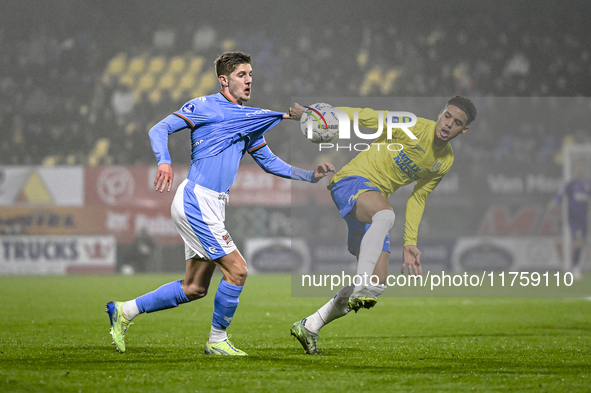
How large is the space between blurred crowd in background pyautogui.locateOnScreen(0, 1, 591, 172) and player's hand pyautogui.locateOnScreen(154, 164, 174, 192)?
552 inches

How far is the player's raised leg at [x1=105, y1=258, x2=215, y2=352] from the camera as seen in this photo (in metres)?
4.65

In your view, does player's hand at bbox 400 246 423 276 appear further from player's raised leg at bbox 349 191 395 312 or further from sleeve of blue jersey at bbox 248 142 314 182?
sleeve of blue jersey at bbox 248 142 314 182

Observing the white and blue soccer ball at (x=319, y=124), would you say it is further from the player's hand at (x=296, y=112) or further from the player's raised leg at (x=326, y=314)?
the player's raised leg at (x=326, y=314)

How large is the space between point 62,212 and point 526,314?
11.6 metres

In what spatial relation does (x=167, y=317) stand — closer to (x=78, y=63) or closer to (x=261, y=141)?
(x=261, y=141)

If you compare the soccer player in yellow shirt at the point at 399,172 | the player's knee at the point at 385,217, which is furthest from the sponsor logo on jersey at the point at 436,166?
the player's knee at the point at 385,217

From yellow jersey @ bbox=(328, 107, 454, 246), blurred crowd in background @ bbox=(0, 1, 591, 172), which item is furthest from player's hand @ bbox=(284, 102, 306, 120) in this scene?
blurred crowd in background @ bbox=(0, 1, 591, 172)

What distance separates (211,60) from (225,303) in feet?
54.1

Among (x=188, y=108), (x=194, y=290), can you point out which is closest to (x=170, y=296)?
(x=194, y=290)

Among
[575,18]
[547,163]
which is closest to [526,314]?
[547,163]

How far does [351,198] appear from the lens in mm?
5340

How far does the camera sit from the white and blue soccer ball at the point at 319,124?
5.04 metres

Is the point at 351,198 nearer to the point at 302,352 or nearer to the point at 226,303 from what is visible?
the point at 302,352

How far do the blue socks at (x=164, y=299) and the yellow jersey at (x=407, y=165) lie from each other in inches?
58.6
